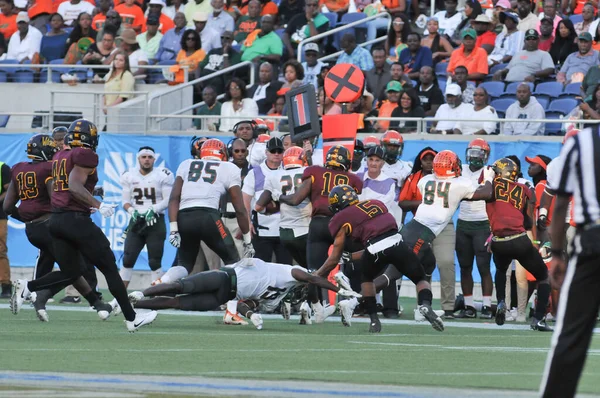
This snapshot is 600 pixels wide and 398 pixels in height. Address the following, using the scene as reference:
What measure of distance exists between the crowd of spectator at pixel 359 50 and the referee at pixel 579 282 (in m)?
11.8

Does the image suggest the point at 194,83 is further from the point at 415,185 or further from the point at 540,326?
the point at 540,326

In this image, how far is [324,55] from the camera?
22.3m

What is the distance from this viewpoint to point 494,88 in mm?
19656

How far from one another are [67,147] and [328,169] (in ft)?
9.43

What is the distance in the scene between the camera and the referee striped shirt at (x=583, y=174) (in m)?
6.11

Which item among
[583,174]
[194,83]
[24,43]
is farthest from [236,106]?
[583,174]

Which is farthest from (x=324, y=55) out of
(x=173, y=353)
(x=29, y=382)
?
(x=29, y=382)

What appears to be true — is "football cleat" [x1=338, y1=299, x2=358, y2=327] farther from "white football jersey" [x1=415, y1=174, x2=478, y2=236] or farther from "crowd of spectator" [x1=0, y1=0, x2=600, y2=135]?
"crowd of spectator" [x1=0, y1=0, x2=600, y2=135]

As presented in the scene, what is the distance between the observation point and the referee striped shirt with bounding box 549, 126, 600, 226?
20.0 ft

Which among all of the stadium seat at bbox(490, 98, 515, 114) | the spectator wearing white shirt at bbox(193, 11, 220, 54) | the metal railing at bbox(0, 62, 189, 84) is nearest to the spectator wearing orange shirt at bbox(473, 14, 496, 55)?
the stadium seat at bbox(490, 98, 515, 114)

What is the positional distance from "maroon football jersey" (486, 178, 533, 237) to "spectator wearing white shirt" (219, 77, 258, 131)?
22.5ft

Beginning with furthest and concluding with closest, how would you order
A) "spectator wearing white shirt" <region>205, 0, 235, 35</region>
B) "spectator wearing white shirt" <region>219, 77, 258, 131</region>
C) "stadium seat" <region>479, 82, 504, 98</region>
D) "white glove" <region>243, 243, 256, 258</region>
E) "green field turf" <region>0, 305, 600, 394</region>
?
"spectator wearing white shirt" <region>205, 0, 235, 35</region> → "spectator wearing white shirt" <region>219, 77, 258, 131</region> → "stadium seat" <region>479, 82, 504, 98</region> → "white glove" <region>243, 243, 256, 258</region> → "green field turf" <region>0, 305, 600, 394</region>

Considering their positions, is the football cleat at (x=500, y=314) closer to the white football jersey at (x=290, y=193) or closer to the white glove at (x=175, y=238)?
the white football jersey at (x=290, y=193)

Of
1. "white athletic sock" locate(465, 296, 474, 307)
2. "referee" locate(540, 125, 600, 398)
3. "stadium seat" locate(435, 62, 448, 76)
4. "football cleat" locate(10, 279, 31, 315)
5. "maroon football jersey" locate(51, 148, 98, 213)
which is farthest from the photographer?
"stadium seat" locate(435, 62, 448, 76)
